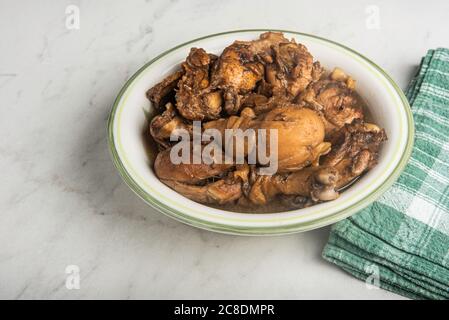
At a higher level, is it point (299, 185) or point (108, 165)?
point (299, 185)

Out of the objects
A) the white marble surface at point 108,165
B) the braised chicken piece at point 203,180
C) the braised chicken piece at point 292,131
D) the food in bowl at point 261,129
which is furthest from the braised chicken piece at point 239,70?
the white marble surface at point 108,165

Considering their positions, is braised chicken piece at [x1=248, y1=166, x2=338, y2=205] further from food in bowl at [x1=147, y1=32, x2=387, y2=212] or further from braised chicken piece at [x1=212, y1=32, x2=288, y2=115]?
braised chicken piece at [x1=212, y1=32, x2=288, y2=115]

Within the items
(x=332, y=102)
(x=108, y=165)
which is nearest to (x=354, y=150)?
(x=332, y=102)

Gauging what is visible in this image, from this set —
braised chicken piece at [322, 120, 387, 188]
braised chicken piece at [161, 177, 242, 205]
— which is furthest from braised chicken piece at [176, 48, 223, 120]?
braised chicken piece at [322, 120, 387, 188]

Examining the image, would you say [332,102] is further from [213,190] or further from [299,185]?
[213,190]

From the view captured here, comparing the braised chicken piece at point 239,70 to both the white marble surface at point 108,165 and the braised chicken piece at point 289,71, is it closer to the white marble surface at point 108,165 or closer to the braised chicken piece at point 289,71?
the braised chicken piece at point 289,71

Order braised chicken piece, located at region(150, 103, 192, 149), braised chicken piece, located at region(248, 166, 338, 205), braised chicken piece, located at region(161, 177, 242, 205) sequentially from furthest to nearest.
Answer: braised chicken piece, located at region(150, 103, 192, 149) < braised chicken piece, located at region(161, 177, 242, 205) < braised chicken piece, located at region(248, 166, 338, 205)
